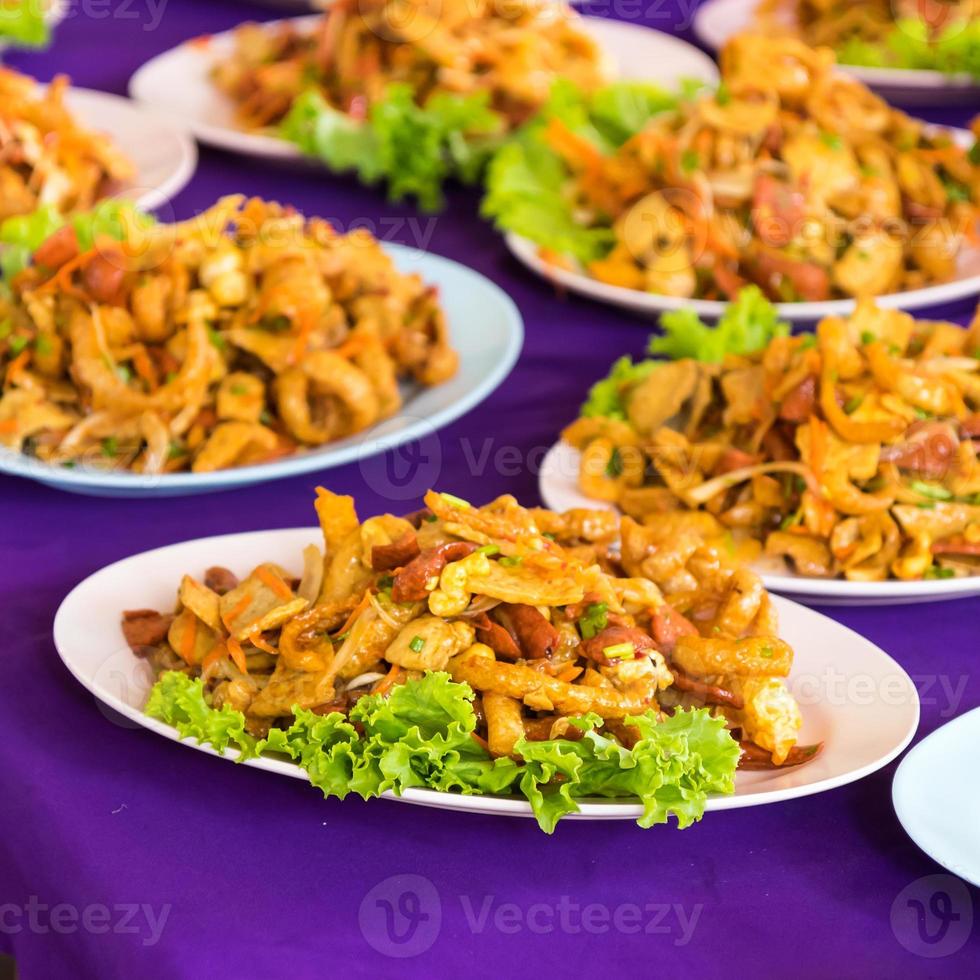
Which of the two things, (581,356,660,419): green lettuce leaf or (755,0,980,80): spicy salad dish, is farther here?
(755,0,980,80): spicy salad dish

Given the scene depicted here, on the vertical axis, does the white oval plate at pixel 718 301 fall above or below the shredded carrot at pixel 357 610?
below

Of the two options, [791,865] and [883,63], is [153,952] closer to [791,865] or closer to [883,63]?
[791,865]

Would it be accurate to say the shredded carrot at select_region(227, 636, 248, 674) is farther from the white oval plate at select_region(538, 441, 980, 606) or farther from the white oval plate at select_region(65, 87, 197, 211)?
the white oval plate at select_region(65, 87, 197, 211)

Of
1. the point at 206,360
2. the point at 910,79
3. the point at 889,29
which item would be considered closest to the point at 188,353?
the point at 206,360

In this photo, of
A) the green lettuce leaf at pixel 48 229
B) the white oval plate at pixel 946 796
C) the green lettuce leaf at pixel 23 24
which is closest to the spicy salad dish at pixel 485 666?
the white oval plate at pixel 946 796

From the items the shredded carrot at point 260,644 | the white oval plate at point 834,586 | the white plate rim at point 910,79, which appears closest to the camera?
the shredded carrot at point 260,644

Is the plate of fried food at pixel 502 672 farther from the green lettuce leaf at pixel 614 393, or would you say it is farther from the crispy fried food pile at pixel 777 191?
the crispy fried food pile at pixel 777 191

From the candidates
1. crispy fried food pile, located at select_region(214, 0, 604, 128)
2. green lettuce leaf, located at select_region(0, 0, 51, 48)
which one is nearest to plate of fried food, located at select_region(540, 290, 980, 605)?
crispy fried food pile, located at select_region(214, 0, 604, 128)

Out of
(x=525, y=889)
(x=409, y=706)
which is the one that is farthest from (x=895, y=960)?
(x=409, y=706)
